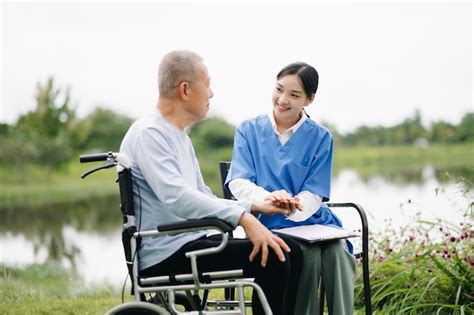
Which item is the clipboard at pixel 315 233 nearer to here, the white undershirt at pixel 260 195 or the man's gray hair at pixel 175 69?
the white undershirt at pixel 260 195

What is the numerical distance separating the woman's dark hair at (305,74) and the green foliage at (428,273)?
48.2 inches

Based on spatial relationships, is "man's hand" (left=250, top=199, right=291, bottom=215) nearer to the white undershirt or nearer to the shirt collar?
the white undershirt

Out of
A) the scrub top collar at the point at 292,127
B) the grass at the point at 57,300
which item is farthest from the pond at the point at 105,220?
the grass at the point at 57,300

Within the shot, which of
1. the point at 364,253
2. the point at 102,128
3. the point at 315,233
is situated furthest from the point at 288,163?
the point at 102,128

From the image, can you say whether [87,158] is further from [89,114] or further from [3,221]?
[89,114]

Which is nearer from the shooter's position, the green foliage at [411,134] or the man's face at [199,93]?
the man's face at [199,93]

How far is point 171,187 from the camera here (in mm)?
2289

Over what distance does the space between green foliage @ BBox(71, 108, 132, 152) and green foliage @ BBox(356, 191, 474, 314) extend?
1895cm

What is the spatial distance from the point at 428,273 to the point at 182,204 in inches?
77.9

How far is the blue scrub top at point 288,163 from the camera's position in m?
2.89

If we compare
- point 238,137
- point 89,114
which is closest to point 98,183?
point 89,114

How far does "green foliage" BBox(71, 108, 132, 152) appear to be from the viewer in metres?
22.5

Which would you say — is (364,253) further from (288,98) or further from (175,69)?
(175,69)

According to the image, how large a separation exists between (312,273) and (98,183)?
20.7m
